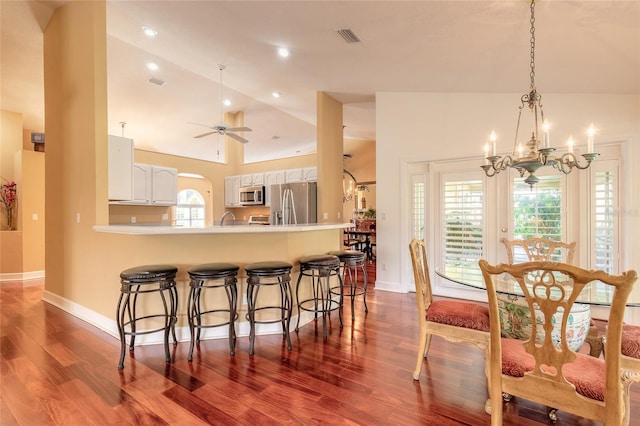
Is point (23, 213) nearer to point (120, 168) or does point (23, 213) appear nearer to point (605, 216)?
point (120, 168)

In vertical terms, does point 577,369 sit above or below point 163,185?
below

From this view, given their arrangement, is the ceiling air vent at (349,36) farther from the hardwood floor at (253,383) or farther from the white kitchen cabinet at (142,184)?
the white kitchen cabinet at (142,184)

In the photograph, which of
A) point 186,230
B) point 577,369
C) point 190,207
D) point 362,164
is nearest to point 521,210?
point 577,369

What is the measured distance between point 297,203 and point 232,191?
2.59 metres

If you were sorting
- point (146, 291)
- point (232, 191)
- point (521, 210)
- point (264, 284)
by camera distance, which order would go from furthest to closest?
1. point (232, 191)
2. point (521, 210)
3. point (264, 284)
4. point (146, 291)

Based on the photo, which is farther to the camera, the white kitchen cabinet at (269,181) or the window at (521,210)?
the white kitchen cabinet at (269,181)

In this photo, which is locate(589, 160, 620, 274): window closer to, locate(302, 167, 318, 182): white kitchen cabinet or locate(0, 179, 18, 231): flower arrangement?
locate(302, 167, 318, 182): white kitchen cabinet

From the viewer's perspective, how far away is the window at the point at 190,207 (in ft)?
32.8

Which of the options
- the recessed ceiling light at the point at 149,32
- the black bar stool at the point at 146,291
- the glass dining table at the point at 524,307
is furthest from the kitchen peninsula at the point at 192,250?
the recessed ceiling light at the point at 149,32

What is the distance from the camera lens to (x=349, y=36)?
3.05m

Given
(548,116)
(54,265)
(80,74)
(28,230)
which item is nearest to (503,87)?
(548,116)

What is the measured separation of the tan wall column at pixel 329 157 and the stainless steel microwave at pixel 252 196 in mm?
1979

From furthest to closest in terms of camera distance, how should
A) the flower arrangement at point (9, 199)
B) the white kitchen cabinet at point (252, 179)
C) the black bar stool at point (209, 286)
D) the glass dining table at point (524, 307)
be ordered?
the white kitchen cabinet at point (252, 179)
the flower arrangement at point (9, 199)
the black bar stool at point (209, 286)
the glass dining table at point (524, 307)

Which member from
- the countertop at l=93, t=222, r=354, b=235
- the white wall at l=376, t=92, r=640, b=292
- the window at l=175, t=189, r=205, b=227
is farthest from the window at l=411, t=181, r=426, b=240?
the window at l=175, t=189, r=205, b=227
